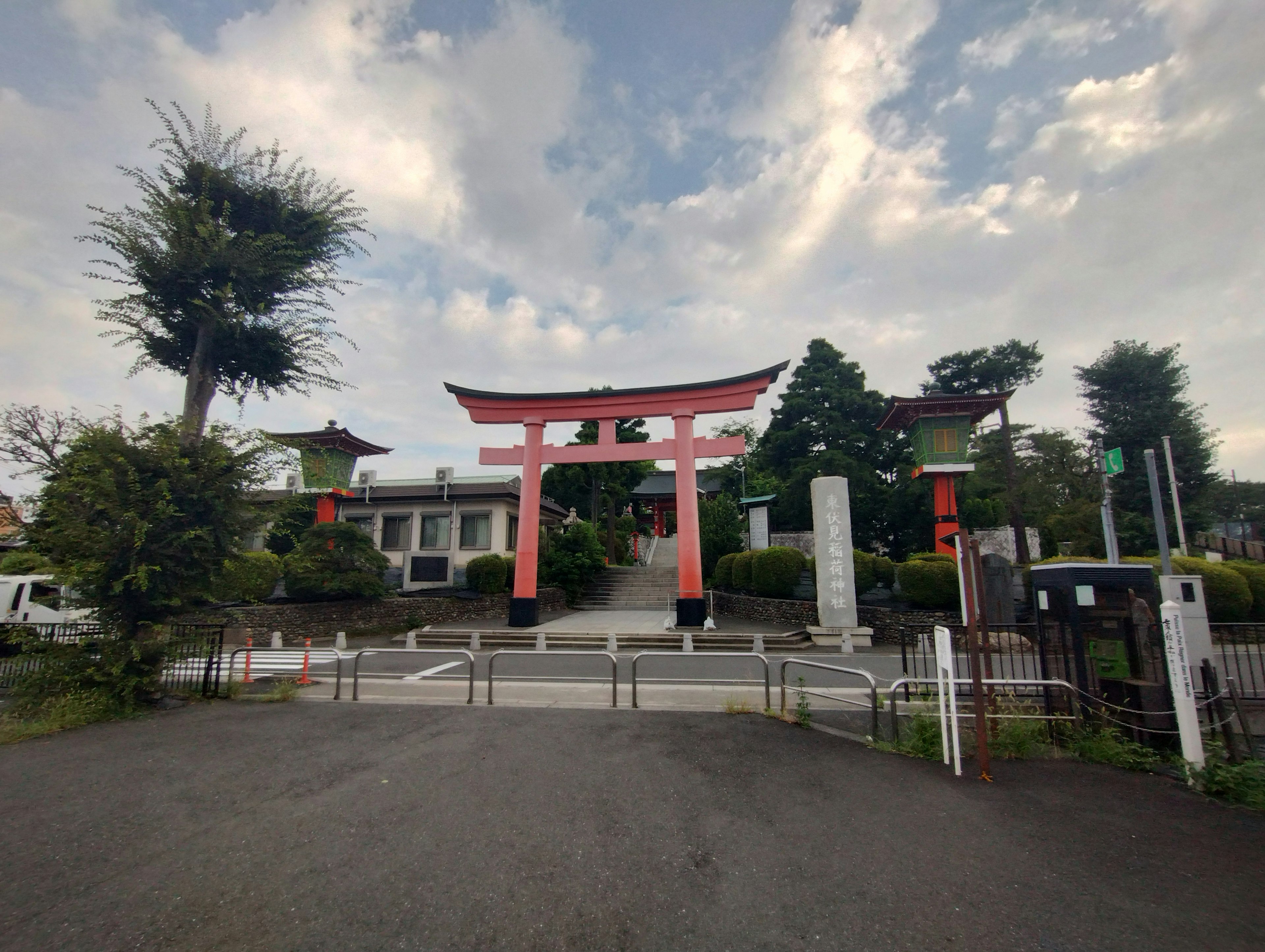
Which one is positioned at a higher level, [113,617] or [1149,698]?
[113,617]

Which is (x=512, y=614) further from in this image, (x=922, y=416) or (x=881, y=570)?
(x=922, y=416)

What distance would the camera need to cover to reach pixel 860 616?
17.3 m

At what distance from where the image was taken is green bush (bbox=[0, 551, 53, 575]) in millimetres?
7703

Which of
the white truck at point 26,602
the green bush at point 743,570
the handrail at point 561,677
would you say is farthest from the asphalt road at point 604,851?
the green bush at point 743,570

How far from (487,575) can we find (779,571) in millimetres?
11218

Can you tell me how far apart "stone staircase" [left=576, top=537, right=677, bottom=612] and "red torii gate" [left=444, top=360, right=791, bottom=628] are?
5620 mm

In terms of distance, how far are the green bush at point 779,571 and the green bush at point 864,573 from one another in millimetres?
1920

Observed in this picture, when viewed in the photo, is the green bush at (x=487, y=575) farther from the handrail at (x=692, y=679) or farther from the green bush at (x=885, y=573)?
the green bush at (x=885, y=573)

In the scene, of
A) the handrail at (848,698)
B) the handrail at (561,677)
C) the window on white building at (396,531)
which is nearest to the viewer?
the handrail at (848,698)

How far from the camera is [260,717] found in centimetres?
751

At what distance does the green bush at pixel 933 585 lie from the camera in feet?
52.6

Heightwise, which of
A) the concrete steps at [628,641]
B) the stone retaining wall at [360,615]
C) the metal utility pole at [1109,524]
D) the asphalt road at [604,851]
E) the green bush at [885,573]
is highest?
the metal utility pole at [1109,524]

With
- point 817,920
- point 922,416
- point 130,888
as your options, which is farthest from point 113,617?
point 922,416

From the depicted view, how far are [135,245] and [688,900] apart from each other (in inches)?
594
